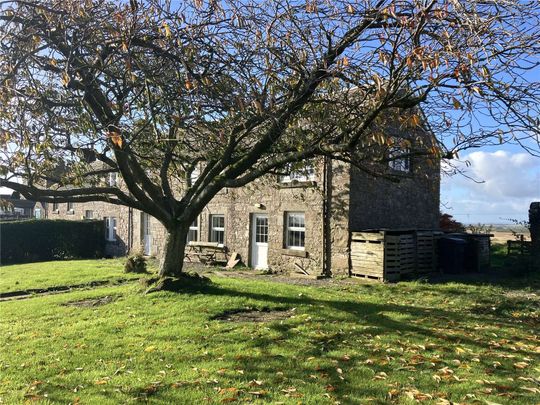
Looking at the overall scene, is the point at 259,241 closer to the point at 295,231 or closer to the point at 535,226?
the point at 295,231

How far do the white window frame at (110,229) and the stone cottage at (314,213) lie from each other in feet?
28.1

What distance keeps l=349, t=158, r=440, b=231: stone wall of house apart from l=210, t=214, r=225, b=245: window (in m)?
7.25

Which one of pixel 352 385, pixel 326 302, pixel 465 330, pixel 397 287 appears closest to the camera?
pixel 352 385

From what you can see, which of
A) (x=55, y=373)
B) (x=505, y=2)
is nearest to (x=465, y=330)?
(x=505, y=2)

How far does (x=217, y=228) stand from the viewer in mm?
21656

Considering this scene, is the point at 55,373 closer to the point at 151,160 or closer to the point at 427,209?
the point at 151,160

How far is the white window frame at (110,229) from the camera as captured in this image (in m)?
29.3

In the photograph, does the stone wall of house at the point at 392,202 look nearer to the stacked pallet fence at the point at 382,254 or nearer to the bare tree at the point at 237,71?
the stacked pallet fence at the point at 382,254

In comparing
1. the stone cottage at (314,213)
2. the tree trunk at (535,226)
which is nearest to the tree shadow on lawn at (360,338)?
the stone cottage at (314,213)

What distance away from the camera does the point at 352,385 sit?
5219 millimetres

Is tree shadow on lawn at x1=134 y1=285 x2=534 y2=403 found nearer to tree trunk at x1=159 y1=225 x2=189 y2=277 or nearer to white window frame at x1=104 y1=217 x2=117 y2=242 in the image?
tree trunk at x1=159 y1=225 x2=189 y2=277

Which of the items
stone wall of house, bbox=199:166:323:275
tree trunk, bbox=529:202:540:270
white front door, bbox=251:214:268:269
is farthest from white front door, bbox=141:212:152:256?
tree trunk, bbox=529:202:540:270

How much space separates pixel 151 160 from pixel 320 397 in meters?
8.95

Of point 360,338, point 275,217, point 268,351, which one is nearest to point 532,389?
point 360,338
